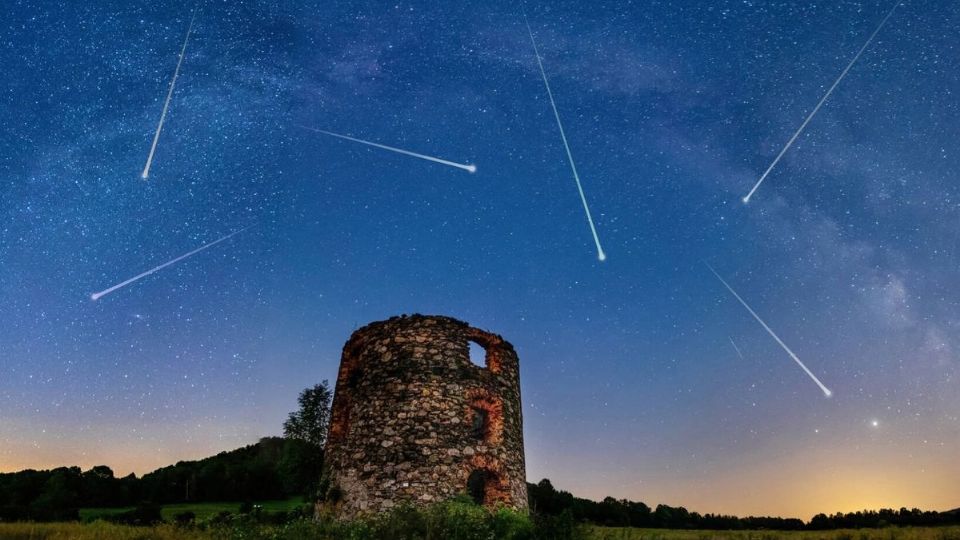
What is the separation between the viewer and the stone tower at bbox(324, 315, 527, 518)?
44.9ft

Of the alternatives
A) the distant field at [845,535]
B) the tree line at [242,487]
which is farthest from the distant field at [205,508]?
the distant field at [845,535]

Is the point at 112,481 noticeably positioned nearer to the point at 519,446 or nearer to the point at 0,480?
the point at 0,480

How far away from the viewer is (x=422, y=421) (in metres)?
14.3

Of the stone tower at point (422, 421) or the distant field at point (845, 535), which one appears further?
the stone tower at point (422, 421)

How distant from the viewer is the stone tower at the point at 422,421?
1368cm

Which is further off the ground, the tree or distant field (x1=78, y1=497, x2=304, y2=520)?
the tree

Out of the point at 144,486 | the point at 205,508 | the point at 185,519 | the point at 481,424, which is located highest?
the point at 481,424

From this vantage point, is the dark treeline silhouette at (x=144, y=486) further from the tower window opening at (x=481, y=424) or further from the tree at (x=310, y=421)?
the tower window opening at (x=481, y=424)

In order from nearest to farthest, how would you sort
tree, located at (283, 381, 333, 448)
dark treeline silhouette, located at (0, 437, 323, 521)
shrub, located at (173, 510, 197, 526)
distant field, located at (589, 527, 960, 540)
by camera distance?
distant field, located at (589, 527, 960, 540)
shrub, located at (173, 510, 197, 526)
tree, located at (283, 381, 333, 448)
dark treeline silhouette, located at (0, 437, 323, 521)

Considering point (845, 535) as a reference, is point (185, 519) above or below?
below

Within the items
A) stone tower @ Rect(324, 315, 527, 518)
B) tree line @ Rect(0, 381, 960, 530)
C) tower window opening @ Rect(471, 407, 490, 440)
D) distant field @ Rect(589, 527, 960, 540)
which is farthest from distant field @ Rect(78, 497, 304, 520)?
distant field @ Rect(589, 527, 960, 540)

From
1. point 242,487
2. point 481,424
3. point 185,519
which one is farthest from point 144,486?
point 481,424

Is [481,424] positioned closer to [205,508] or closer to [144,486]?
[205,508]

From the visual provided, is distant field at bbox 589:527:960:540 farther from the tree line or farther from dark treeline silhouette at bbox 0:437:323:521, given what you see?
dark treeline silhouette at bbox 0:437:323:521
